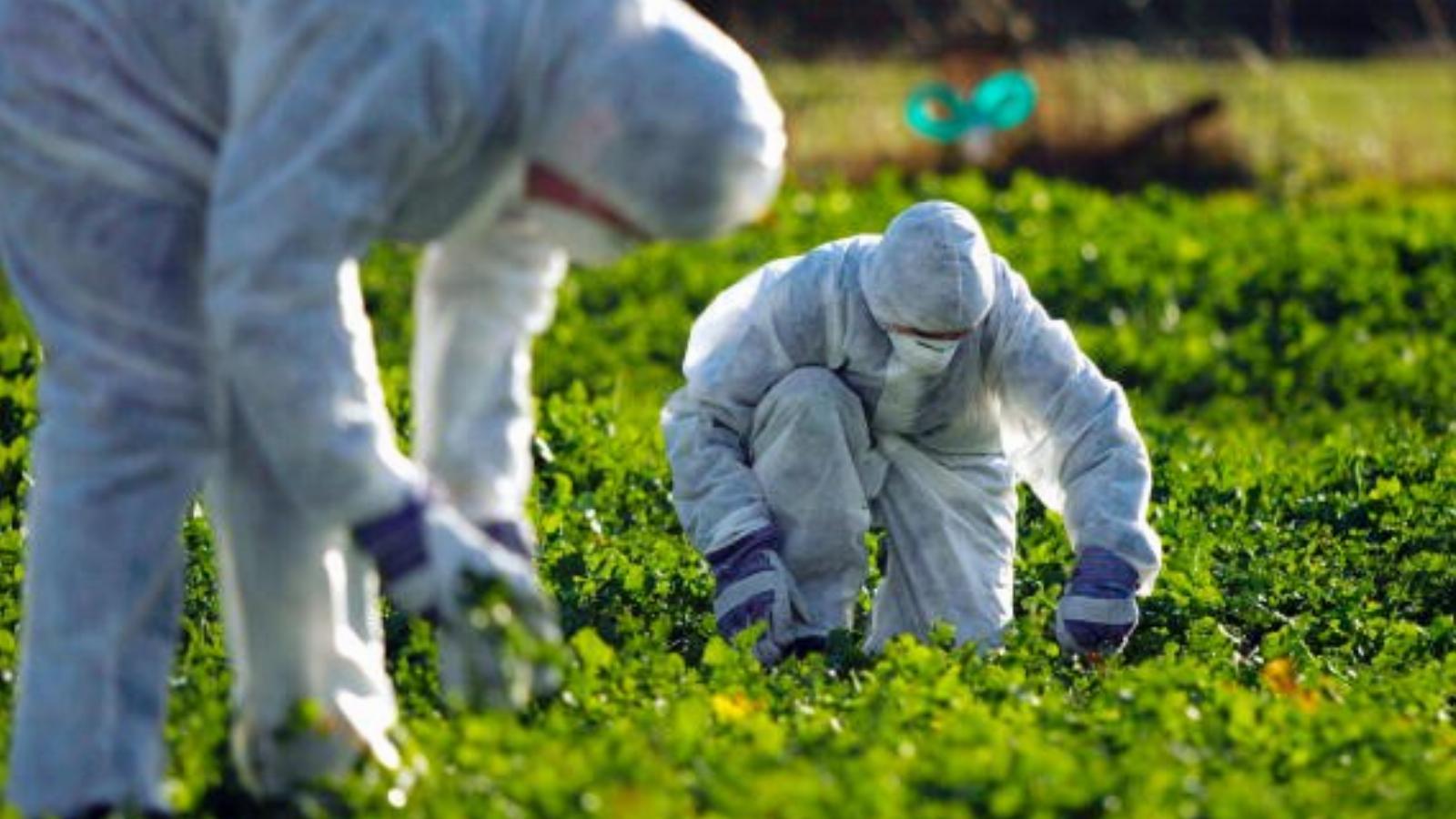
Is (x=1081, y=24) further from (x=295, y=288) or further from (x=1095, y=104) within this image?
(x=295, y=288)

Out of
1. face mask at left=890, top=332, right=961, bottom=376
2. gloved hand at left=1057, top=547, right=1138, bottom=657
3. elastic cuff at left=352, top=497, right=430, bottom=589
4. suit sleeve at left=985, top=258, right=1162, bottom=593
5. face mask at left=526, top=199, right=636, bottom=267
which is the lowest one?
gloved hand at left=1057, top=547, right=1138, bottom=657

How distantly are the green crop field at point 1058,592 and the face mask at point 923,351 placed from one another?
61 centimetres

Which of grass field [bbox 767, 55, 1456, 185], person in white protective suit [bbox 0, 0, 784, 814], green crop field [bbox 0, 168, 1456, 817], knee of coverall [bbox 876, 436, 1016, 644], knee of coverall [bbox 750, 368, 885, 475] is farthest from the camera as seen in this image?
grass field [bbox 767, 55, 1456, 185]

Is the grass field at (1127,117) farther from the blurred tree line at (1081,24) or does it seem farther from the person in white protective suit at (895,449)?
the person in white protective suit at (895,449)

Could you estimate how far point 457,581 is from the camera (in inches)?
196

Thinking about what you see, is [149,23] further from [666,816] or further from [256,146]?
[666,816]

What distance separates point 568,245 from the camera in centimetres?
527

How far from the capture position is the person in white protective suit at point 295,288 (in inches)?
192

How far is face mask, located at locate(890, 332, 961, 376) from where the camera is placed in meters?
7.67

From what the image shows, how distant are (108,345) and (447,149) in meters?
0.65

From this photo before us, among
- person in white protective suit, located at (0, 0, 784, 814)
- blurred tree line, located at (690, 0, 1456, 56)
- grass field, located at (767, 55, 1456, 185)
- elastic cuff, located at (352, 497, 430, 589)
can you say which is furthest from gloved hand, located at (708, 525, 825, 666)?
blurred tree line, located at (690, 0, 1456, 56)

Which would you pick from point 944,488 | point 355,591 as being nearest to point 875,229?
point 944,488

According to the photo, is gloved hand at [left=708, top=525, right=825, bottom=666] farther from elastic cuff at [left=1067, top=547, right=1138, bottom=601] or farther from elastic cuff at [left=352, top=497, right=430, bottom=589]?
elastic cuff at [left=352, top=497, right=430, bottom=589]

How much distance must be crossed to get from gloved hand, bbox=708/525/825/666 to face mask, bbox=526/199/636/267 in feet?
8.27
